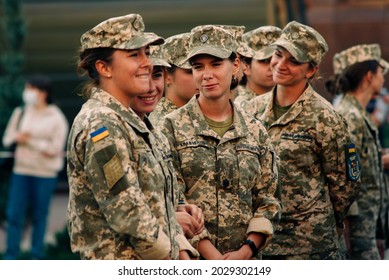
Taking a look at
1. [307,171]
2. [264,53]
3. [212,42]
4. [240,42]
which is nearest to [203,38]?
[212,42]

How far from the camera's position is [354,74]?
27.5 ft

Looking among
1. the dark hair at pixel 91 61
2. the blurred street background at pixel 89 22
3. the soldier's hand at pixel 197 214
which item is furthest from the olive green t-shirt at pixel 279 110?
the blurred street background at pixel 89 22

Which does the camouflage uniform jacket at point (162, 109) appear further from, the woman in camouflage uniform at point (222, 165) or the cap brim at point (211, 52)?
the cap brim at point (211, 52)

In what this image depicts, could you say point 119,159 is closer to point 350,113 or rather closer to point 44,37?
point 350,113

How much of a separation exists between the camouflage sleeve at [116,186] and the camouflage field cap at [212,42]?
52.2 inches

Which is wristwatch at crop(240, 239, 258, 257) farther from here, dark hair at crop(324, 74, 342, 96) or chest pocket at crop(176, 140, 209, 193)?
dark hair at crop(324, 74, 342, 96)

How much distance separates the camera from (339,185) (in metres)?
6.98

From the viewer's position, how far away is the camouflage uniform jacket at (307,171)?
688 cm

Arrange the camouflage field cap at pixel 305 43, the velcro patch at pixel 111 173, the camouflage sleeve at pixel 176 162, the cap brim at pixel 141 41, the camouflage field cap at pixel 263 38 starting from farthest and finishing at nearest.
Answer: the camouflage field cap at pixel 263 38
the camouflage field cap at pixel 305 43
the camouflage sleeve at pixel 176 162
the cap brim at pixel 141 41
the velcro patch at pixel 111 173

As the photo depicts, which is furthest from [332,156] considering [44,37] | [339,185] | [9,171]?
[44,37]

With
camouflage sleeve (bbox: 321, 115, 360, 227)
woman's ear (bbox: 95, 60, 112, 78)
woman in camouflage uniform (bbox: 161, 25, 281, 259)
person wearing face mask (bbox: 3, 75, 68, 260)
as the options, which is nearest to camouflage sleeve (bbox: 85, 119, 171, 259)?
woman's ear (bbox: 95, 60, 112, 78)

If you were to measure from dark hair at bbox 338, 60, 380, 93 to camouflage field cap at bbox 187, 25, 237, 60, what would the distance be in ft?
7.58

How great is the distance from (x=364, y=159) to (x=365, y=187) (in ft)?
0.68
